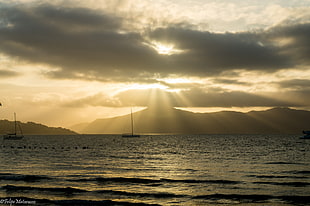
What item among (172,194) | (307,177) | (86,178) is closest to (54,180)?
(86,178)

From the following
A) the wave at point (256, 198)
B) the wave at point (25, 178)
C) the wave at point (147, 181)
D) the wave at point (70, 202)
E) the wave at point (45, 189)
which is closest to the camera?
the wave at point (70, 202)

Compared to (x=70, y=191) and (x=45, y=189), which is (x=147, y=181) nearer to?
(x=70, y=191)

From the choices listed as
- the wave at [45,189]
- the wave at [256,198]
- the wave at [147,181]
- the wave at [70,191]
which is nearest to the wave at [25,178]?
the wave at [45,189]

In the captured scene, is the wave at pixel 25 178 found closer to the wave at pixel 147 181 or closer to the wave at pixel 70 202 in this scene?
the wave at pixel 147 181

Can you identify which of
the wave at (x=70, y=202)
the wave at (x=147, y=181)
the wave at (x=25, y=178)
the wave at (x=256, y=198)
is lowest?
the wave at (x=256, y=198)

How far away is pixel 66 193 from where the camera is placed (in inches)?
1331


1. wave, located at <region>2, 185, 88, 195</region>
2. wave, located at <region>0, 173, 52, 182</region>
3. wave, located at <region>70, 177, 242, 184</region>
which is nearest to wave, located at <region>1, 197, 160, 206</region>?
wave, located at <region>2, 185, 88, 195</region>

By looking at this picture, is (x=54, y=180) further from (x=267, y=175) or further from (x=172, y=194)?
(x=267, y=175)

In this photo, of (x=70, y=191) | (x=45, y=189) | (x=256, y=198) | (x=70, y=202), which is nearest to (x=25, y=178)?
(x=45, y=189)

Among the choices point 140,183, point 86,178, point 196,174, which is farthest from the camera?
point 196,174

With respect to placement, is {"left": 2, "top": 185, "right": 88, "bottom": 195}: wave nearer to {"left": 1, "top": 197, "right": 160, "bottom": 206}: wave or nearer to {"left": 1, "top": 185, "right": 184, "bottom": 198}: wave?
{"left": 1, "top": 185, "right": 184, "bottom": 198}: wave

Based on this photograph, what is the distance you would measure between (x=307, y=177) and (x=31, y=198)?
1443 inches

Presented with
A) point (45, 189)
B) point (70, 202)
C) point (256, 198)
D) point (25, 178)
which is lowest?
point (256, 198)

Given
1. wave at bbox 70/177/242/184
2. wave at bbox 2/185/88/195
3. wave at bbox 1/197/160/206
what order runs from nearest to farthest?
wave at bbox 1/197/160/206, wave at bbox 2/185/88/195, wave at bbox 70/177/242/184
